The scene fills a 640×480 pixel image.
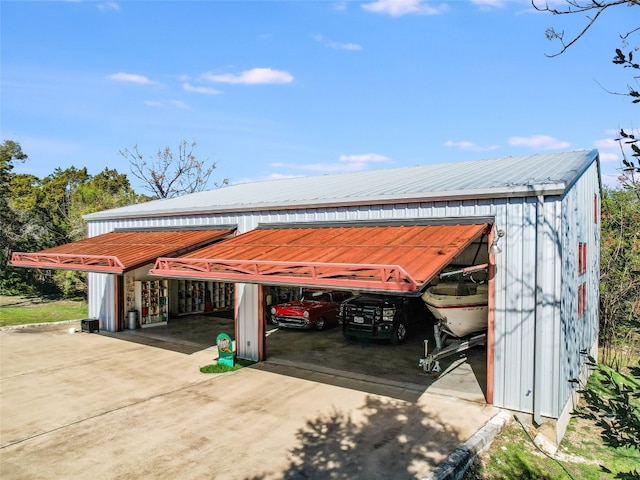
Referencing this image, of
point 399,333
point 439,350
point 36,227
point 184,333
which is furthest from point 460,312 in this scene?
point 36,227

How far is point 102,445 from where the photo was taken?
6855 mm

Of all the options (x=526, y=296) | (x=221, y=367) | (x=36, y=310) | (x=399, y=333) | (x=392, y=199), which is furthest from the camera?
(x=36, y=310)

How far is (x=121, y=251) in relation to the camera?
41.8 ft

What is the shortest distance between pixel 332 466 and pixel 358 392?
307 centimetres

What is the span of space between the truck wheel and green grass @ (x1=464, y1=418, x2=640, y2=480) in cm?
559

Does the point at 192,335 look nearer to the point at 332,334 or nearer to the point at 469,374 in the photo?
the point at 332,334

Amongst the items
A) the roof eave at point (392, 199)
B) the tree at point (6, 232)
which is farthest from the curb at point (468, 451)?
the tree at point (6, 232)

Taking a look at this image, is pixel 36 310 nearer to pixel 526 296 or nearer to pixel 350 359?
pixel 350 359

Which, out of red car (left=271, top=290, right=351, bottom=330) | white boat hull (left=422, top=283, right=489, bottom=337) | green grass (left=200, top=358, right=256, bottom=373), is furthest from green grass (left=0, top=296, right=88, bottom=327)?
white boat hull (left=422, top=283, right=489, bottom=337)

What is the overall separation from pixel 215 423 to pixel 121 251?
6.97 meters

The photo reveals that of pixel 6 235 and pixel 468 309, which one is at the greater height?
pixel 6 235

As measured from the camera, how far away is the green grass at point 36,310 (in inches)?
707

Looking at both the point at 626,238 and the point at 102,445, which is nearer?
the point at 102,445

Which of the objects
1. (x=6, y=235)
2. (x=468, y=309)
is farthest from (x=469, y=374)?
(x=6, y=235)
